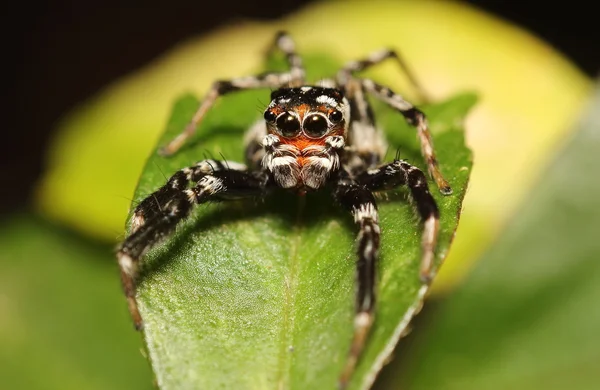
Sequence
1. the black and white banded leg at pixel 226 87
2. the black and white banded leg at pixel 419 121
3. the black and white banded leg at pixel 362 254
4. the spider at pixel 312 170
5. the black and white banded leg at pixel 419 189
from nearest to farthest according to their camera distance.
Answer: the black and white banded leg at pixel 362 254, the black and white banded leg at pixel 419 189, the spider at pixel 312 170, the black and white banded leg at pixel 419 121, the black and white banded leg at pixel 226 87

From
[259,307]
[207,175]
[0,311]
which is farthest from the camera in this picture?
[0,311]

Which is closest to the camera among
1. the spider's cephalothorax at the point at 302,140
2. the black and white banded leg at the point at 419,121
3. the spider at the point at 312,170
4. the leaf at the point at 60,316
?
the spider at the point at 312,170

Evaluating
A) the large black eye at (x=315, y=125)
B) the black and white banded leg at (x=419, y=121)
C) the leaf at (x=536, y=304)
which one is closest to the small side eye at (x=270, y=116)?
the large black eye at (x=315, y=125)

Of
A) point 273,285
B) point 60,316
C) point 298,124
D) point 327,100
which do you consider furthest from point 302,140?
point 60,316

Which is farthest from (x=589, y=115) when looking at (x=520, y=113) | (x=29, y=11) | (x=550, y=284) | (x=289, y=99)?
(x=29, y=11)

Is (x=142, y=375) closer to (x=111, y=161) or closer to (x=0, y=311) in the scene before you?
(x=0, y=311)

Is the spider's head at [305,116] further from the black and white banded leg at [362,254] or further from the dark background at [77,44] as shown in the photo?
the dark background at [77,44]
